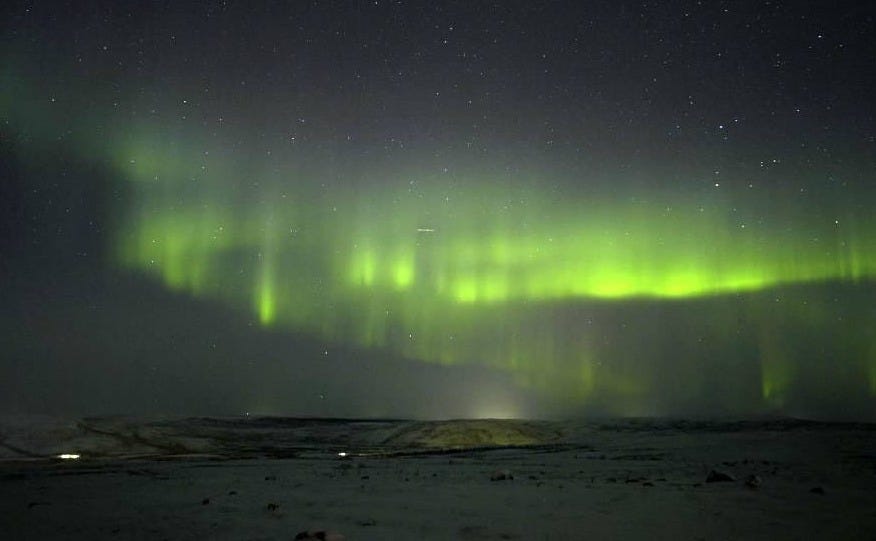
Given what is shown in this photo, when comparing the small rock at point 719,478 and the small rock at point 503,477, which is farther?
the small rock at point 503,477

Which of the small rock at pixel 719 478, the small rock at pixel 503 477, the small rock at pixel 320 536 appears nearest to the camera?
the small rock at pixel 320 536

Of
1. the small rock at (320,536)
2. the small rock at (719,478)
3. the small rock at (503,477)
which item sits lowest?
the small rock at (503,477)

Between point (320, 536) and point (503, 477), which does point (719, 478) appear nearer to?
point (503, 477)

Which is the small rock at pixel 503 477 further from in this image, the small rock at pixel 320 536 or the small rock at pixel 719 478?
the small rock at pixel 320 536

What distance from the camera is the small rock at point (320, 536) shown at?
11.6m

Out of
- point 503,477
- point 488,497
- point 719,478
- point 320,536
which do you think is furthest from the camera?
point 503,477

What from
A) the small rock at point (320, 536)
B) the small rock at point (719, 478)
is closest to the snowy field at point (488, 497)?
the small rock at point (719, 478)

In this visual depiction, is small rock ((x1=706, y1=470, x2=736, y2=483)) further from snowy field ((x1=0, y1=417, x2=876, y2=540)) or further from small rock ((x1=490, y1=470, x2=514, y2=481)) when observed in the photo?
small rock ((x1=490, y1=470, x2=514, y2=481))

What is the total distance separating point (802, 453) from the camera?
1059 inches

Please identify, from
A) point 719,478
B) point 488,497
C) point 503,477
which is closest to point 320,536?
point 488,497

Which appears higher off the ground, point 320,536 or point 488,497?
point 320,536

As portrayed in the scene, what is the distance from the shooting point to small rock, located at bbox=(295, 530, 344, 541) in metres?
11.6

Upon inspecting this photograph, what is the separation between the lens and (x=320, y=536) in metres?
11.7

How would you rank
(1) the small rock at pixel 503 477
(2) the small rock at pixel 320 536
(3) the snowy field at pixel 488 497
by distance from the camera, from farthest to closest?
(1) the small rock at pixel 503 477
(3) the snowy field at pixel 488 497
(2) the small rock at pixel 320 536
